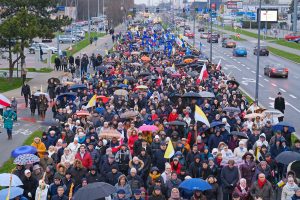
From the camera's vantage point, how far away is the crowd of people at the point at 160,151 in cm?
Result: 1462

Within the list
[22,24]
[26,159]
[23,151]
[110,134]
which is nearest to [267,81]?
[22,24]

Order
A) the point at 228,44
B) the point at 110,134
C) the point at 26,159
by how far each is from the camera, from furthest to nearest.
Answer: the point at 228,44
the point at 110,134
the point at 26,159

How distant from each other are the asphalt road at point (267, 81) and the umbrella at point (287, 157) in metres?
12.2

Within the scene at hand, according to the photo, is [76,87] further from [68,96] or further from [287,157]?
[287,157]

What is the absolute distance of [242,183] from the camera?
1436 cm

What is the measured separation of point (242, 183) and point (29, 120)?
17.7 meters

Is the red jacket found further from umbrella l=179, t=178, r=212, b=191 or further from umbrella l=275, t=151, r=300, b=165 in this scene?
umbrella l=275, t=151, r=300, b=165

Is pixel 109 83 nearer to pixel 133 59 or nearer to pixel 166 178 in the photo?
pixel 133 59

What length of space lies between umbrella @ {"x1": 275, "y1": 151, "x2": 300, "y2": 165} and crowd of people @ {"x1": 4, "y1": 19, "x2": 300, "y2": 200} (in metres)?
0.32

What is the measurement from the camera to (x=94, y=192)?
42.5 feet

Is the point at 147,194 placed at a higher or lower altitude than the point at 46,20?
lower

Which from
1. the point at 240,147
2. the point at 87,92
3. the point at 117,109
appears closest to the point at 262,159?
the point at 240,147

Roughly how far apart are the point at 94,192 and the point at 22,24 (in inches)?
1252

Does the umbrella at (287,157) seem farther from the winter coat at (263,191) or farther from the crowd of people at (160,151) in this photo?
the winter coat at (263,191)
